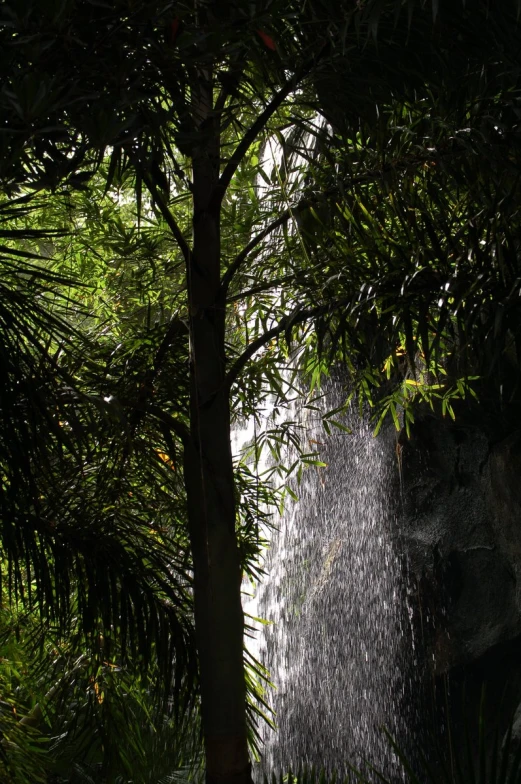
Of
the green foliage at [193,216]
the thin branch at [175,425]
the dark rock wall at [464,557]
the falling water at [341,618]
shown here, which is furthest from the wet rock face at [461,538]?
the thin branch at [175,425]

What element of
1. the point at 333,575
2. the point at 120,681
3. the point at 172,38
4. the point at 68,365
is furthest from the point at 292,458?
the point at 172,38

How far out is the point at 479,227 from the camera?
2.22m

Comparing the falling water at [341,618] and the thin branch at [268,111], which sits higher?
the thin branch at [268,111]

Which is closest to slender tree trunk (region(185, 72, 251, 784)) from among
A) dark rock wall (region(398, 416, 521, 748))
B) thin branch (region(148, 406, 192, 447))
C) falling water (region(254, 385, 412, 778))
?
thin branch (region(148, 406, 192, 447))

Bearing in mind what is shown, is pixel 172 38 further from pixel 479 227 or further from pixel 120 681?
pixel 120 681

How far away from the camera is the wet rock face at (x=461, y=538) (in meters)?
4.76

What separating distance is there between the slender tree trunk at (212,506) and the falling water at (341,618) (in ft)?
8.37

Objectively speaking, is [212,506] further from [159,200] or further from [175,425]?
[159,200]

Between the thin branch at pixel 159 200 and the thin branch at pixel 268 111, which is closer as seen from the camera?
the thin branch at pixel 159 200

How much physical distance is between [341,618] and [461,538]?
1.04m

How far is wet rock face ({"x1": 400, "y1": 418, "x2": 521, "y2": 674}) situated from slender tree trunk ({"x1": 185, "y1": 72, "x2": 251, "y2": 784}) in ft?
9.21

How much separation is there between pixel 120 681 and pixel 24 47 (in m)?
2.47

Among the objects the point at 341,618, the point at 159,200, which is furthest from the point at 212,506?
the point at 341,618

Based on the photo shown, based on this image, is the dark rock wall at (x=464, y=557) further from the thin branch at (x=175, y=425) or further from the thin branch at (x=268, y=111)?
the thin branch at (x=268, y=111)
